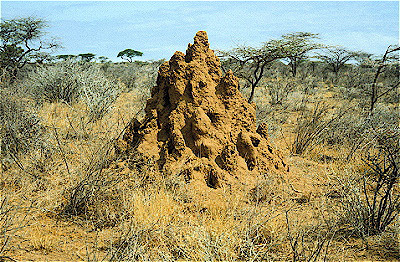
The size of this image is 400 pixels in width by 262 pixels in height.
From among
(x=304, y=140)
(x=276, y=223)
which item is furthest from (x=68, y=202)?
(x=304, y=140)

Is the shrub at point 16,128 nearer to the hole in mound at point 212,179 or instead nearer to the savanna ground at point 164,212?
the savanna ground at point 164,212

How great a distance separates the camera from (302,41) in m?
8.85

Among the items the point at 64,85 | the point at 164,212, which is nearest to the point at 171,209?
the point at 164,212

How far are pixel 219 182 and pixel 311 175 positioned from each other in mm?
1854

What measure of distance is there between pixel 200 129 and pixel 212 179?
69 cm

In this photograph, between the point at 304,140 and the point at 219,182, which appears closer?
the point at 219,182

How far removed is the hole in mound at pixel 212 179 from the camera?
13.4 ft

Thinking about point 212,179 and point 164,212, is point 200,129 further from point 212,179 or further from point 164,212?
point 164,212

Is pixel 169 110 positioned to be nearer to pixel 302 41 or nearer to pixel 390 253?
pixel 390 253

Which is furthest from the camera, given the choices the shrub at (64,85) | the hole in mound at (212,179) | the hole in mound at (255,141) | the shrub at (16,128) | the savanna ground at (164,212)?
the shrub at (64,85)

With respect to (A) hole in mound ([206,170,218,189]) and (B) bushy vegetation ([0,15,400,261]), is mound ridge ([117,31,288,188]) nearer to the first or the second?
(A) hole in mound ([206,170,218,189])

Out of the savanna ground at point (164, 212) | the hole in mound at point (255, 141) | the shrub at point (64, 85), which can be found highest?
the shrub at point (64, 85)

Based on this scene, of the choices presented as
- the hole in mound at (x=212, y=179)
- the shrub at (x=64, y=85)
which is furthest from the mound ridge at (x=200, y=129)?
the shrub at (x=64, y=85)

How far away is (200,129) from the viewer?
14.2 feet
